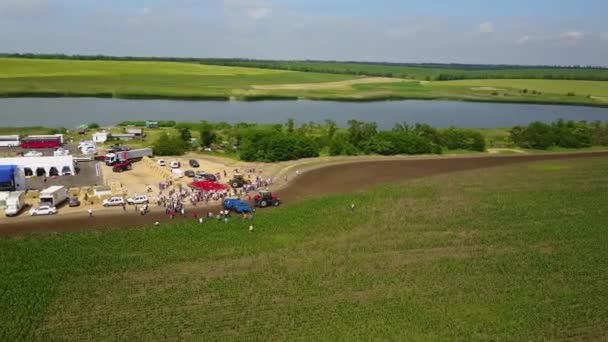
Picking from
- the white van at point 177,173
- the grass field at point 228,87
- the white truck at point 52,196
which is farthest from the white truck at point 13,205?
the grass field at point 228,87

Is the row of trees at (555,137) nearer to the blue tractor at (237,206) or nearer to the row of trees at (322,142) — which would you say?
the row of trees at (322,142)

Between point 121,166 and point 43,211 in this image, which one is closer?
point 43,211

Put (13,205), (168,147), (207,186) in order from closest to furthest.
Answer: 1. (13,205)
2. (207,186)
3. (168,147)

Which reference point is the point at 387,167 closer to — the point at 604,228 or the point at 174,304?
the point at 604,228

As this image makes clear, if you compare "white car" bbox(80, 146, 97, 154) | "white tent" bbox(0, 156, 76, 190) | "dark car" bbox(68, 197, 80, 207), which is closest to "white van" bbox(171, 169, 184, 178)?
"white tent" bbox(0, 156, 76, 190)

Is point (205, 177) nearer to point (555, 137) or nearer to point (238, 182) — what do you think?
point (238, 182)

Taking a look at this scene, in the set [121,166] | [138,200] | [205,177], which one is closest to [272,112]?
[121,166]
